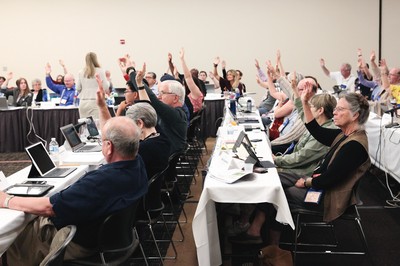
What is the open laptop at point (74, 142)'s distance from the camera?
3.86m

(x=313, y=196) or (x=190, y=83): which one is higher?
(x=190, y=83)

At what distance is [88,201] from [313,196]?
1.50 meters

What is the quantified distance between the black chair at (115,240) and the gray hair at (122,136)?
275 millimetres

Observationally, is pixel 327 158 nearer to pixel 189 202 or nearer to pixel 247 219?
pixel 247 219

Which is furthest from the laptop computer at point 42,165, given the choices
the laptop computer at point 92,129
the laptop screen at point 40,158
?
the laptop computer at point 92,129

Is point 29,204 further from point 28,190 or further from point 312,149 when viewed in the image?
point 312,149

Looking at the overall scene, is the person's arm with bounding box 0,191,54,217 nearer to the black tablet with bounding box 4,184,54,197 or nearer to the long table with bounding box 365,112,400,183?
the black tablet with bounding box 4,184,54,197

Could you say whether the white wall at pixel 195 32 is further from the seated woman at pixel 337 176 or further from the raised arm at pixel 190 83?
the seated woman at pixel 337 176

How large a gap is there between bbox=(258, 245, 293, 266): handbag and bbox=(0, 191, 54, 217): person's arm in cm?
135

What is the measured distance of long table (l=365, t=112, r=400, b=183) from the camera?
427 cm

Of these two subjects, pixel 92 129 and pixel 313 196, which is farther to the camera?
pixel 92 129

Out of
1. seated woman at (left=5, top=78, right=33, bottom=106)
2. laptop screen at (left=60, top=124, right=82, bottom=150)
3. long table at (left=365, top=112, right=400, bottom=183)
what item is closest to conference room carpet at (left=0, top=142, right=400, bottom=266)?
long table at (left=365, top=112, right=400, bottom=183)

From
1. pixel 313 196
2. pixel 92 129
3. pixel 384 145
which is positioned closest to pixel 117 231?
pixel 313 196

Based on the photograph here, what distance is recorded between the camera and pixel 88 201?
6.95ft
